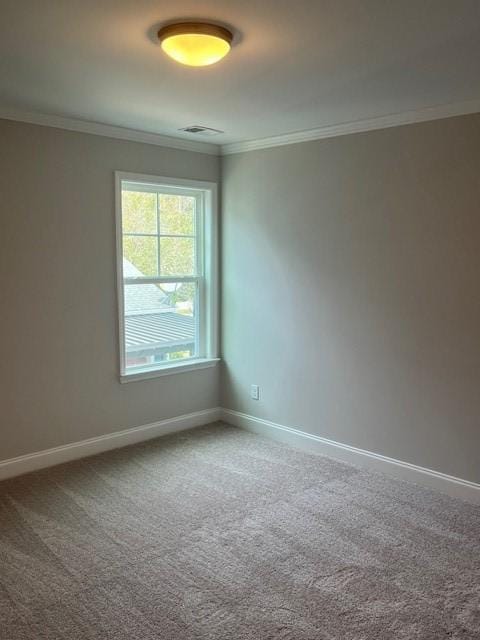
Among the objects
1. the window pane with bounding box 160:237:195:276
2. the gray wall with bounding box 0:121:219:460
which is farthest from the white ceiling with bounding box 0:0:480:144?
the window pane with bounding box 160:237:195:276

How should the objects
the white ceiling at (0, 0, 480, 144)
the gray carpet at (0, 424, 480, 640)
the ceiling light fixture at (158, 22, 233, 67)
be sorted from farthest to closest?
the gray carpet at (0, 424, 480, 640)
the ceiling light fixture at (158, 22, 233, 67)
the white ceiling at (0, 0, 480, 144)

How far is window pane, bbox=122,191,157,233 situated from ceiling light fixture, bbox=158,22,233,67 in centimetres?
198

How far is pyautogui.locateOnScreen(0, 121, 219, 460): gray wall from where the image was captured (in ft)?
11.5

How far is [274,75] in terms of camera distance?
8.75ft

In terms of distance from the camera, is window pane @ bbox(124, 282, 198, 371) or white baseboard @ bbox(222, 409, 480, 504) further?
window pane @ bbox(124, 282, 198, 371)

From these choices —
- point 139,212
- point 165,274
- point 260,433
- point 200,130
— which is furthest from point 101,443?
point 200,130

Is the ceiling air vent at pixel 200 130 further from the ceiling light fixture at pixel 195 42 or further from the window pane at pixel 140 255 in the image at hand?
the ceiling light fixture at pixel 195 42

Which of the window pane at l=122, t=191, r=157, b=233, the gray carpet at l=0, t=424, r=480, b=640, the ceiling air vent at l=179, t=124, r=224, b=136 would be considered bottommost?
the gray carpet at l=0, t=424, r=480, b=640

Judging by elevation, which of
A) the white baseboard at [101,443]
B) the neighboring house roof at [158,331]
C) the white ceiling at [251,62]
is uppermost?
the white ceiling at [251,62]

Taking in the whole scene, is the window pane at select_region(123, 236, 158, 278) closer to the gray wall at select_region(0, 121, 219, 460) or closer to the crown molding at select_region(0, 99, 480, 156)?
the gray wall at select_region(0, 121, 219, 460)

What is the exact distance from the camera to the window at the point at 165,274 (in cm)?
418

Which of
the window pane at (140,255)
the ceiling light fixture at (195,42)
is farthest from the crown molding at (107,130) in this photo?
the ceiling light fixture at (195,42)

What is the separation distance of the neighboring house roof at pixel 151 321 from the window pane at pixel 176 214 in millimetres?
482

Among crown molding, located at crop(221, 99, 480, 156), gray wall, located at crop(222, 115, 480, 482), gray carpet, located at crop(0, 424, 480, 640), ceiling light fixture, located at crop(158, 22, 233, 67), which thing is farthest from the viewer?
gray wall, located at crop(222, 115, 480, 482)
